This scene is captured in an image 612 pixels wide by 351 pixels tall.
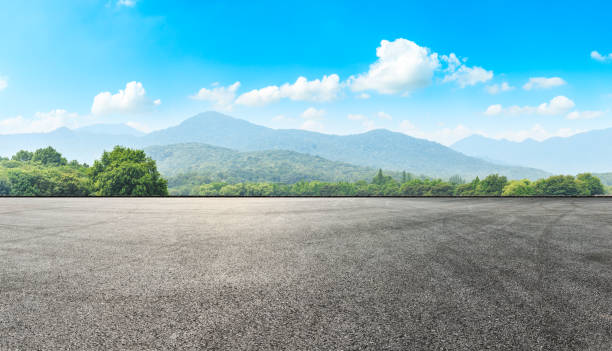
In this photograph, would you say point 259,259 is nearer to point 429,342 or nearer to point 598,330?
point 429,342

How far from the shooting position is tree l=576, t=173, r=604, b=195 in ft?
210

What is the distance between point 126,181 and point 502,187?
271 ft

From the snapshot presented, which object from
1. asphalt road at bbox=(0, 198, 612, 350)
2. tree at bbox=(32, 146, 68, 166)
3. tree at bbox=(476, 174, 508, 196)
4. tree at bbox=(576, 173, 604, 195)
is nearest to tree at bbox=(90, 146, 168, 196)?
asphalt road at bbox=(0, 198, 612, 350)

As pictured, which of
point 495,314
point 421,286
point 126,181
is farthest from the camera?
point 126,181

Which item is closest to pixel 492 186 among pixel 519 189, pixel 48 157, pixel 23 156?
pixel 519 189

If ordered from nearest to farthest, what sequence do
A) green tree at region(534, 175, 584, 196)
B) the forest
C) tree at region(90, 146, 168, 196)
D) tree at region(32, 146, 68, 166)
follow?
tree at region(90, 146, 168, 196), the forest, green tree at region(534, 175, 584, 196), tree at region(32, 146, 68, 166)

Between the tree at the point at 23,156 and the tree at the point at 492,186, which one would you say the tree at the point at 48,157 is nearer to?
the tree at the point at 23,156

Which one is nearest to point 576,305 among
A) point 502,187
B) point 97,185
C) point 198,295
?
point 198,295

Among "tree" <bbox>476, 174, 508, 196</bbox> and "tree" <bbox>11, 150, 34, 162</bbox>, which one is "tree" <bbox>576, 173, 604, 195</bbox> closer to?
"tree" <bbox>476, 174, 508, 196</bbox>

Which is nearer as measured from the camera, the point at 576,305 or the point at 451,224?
the point at 576,305

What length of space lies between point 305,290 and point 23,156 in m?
102

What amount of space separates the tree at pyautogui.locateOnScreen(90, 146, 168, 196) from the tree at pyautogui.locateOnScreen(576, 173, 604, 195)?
249ft

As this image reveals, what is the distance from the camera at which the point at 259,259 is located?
5434mm

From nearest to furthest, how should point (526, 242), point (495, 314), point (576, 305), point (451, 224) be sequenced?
point (495, 314) → point (576, 305) → point (526, 242) → point (451, 224)
